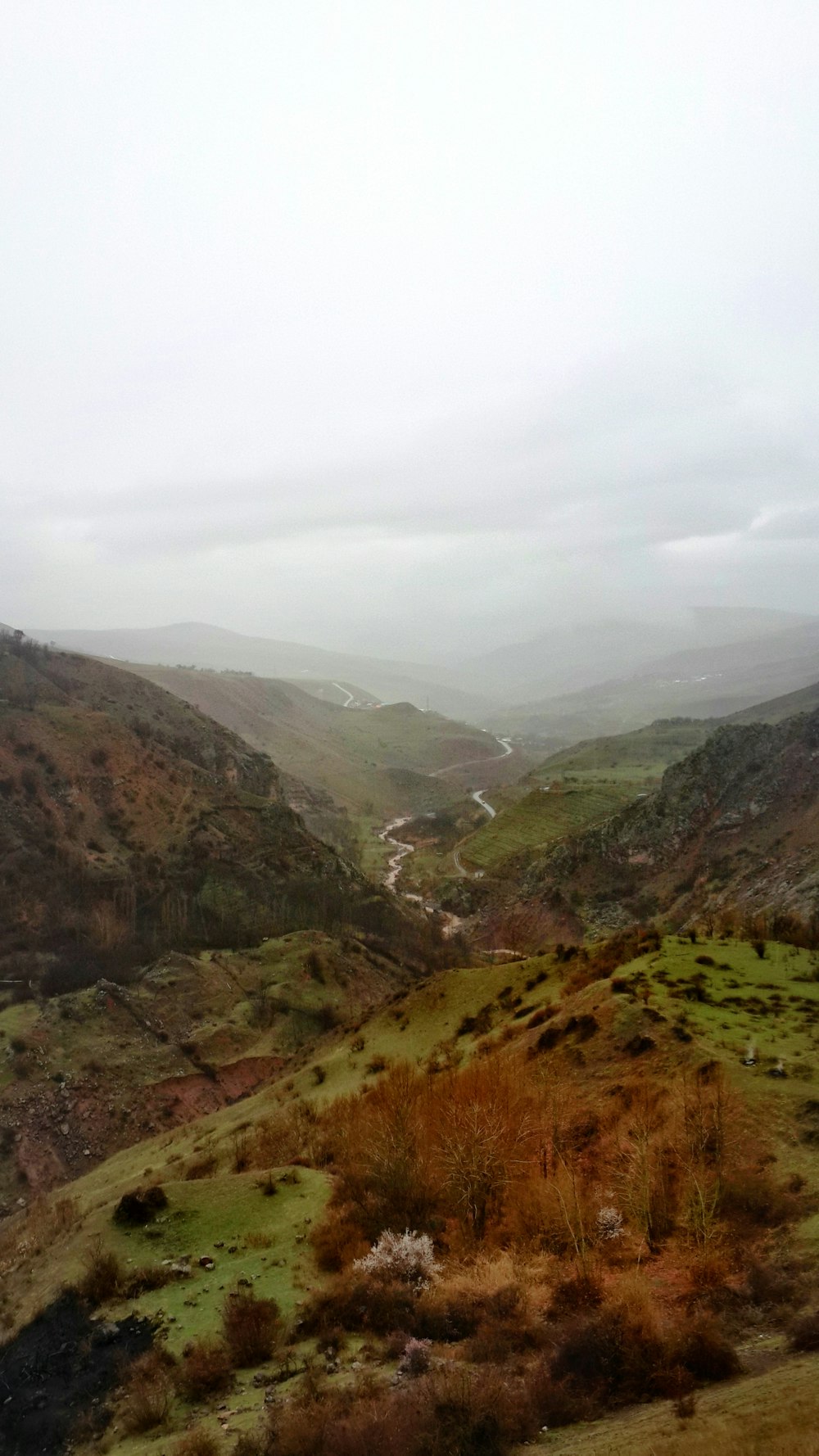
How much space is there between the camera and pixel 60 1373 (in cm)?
1119

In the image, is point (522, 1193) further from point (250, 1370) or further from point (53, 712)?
point (53, 712)

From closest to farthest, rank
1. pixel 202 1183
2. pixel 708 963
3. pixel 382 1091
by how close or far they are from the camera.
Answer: pixel 202 1183 → pixel 382 1091 → pixel 708 963

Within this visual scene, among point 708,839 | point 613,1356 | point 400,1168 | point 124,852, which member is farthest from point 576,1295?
point 708,839

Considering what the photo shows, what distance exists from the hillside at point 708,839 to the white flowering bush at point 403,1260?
36.7 m

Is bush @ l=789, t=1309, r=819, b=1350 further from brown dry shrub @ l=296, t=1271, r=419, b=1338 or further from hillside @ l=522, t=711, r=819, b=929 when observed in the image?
hillside @ l=522, t=711, r=819, b=929

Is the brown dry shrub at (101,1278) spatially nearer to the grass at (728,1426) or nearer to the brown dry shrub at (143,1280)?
the brown dry shrub at (143,1280)

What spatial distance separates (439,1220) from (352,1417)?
16.8 feet

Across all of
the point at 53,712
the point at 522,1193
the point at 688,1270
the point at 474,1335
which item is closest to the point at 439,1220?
the point at 522,1193

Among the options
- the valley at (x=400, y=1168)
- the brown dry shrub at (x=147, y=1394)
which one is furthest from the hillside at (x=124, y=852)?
the brown dry shrub at (x=147, y=1394)

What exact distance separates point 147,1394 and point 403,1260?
4035mm

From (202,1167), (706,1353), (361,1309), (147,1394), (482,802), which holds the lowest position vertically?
(482,802)

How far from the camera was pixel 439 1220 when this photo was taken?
43.0 ft

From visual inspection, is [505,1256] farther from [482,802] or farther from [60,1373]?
[482,802]

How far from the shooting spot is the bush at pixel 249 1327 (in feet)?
35.1
